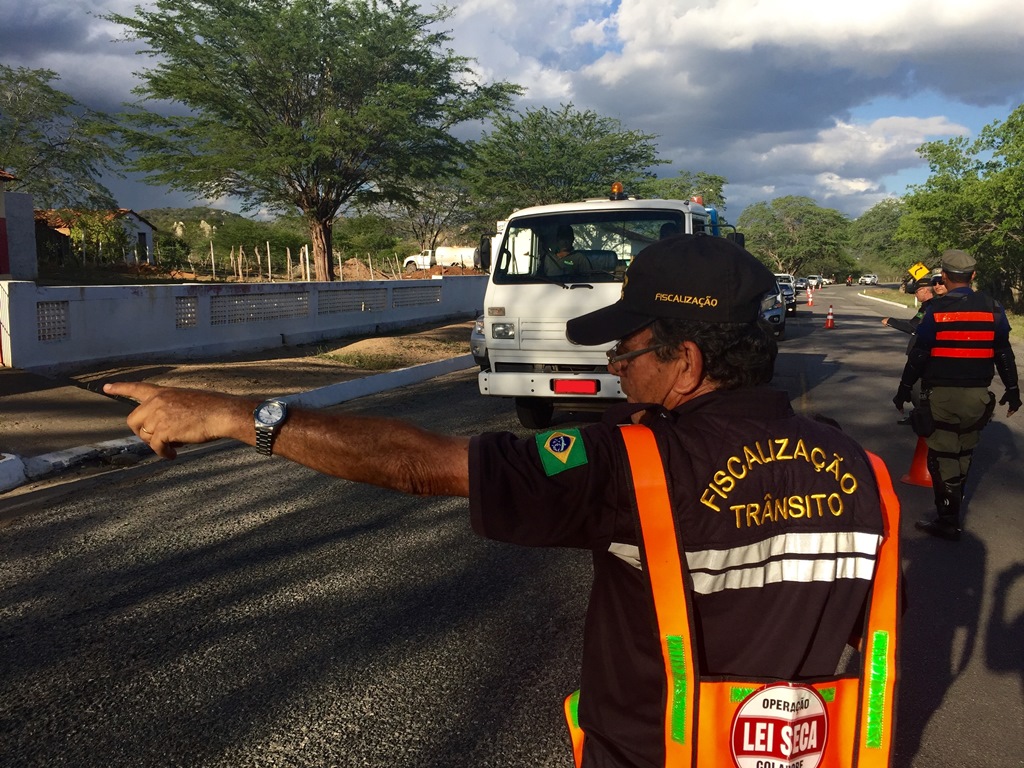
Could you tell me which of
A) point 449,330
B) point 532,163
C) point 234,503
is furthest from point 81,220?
point 234,503

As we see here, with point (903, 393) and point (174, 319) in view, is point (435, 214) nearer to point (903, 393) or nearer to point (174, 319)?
point (174, 319)

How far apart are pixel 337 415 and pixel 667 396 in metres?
0.61

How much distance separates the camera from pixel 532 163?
33562 mm

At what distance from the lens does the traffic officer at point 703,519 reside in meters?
1.28

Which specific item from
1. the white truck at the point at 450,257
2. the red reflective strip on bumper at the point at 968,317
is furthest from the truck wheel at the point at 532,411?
the white truck at the point at 450,257

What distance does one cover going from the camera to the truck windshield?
7.96 m

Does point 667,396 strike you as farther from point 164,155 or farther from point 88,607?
point 164,155

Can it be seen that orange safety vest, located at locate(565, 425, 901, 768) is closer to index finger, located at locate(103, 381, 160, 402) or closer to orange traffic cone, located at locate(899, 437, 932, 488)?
index finger, located at locate(103, 381, 160, 402)

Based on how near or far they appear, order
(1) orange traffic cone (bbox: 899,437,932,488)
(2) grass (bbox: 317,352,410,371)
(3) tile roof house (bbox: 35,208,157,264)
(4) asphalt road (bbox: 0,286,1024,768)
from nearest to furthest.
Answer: (4) asphalt road (bbox: 0,286,1024,768), (1) orange traffic cone (bbox: 899,437,932,488), (2) grass (bbox: 317,352,410,371), (3) tile roof house (bbox: 35,208,157,264)

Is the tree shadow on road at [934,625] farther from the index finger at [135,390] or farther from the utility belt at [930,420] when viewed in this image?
the index finger at [135,390]

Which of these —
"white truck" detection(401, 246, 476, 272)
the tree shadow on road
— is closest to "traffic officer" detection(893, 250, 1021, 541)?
the tree shadow on road

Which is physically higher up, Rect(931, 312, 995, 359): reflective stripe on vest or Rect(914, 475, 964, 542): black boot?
Rect(931, 312, 995, 359): reflective stripe on vest

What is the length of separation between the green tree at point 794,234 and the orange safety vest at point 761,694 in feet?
361

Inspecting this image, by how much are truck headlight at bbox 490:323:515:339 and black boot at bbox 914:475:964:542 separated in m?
3.86
